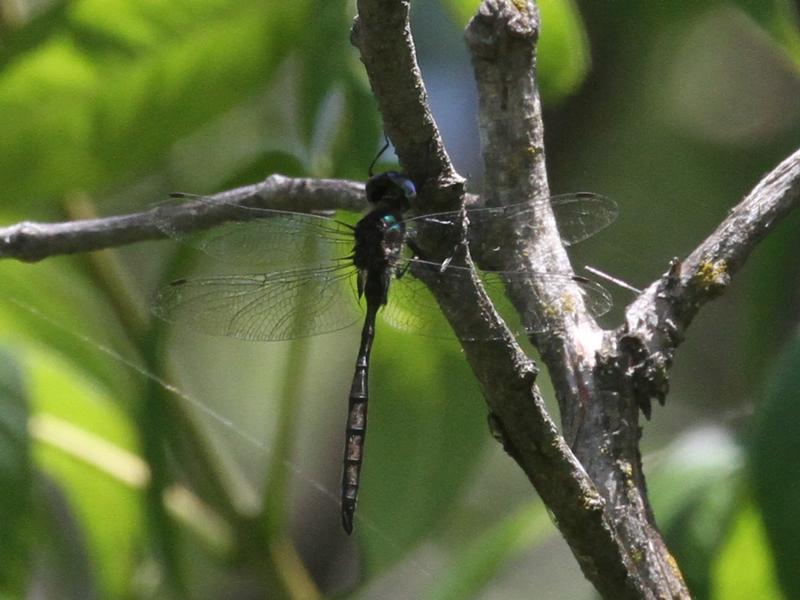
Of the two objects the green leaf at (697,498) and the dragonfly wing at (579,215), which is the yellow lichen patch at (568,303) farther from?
the green leaf at (697,498)

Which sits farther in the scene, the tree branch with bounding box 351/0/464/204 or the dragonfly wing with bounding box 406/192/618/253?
the dragonfly wing with bounding box 406/192/618/253

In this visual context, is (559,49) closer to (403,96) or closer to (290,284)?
(290,284)

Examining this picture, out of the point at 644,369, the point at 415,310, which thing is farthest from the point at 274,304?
the point at 644,369

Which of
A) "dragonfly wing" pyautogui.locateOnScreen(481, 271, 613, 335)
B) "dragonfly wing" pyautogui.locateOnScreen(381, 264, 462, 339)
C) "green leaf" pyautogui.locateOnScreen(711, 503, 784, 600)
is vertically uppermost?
"dragonfly wing" pyautogui.locateOnScreen(381, 264, 462, 339)

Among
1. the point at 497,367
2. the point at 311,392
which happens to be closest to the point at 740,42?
the point at 311,392

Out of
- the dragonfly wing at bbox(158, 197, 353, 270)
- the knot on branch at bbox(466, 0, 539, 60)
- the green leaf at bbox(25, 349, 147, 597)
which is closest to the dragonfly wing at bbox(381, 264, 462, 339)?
the dragonfly wing at bbox(158, 197, 353, 270)

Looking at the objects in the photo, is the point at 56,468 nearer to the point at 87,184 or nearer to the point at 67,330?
the point at 67,330

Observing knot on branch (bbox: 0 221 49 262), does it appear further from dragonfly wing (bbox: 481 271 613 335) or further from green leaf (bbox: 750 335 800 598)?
green leaf (bbox: 750 335 800 598)

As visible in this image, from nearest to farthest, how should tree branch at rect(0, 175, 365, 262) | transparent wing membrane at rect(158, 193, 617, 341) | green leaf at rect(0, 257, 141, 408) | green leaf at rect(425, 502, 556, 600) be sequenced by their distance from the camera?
tree branch at rect(0, 175, 365, 262) → transparent wing membrane at rect(158, 193, 617, 341) → green leaf at rect(425, 502, 556, 600) → green leaf at rect(0, 257, 141, 408)
